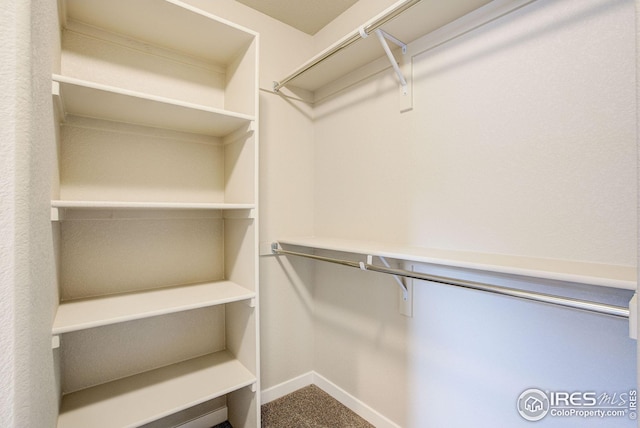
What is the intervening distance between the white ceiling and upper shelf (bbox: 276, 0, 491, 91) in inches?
15.9

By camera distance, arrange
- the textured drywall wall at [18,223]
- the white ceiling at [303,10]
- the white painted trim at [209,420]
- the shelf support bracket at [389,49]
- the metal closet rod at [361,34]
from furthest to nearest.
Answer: the white ceiling at [303,10] → the white painted trim at [209,420] → the shelf support bracket at [389,49] → the metal closet rod at [361,34] → the textured drywall wall at [18,223]

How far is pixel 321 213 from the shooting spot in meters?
1.92

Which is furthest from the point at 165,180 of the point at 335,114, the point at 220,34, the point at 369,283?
the point at 369,283

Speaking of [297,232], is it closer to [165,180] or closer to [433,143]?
[165,180]

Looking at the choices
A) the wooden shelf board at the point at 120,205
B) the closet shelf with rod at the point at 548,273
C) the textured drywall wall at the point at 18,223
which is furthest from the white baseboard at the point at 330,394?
the textured drywall wall at the point at 18,223

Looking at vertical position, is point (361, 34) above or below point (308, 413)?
above

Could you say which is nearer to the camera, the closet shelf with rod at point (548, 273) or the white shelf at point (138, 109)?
the closet shelf with rod at point (548, 273)

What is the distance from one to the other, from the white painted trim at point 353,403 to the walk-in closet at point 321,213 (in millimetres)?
12

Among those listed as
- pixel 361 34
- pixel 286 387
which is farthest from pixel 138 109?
pixel 286 387

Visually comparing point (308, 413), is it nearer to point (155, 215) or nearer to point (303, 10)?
point (155, 215)

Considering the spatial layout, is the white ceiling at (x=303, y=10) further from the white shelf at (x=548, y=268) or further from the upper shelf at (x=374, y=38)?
the white shelf at (x=548, y=268)

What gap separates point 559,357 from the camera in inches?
37.3

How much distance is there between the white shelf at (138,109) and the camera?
1.02m

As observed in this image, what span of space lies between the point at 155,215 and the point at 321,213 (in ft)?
3.23
